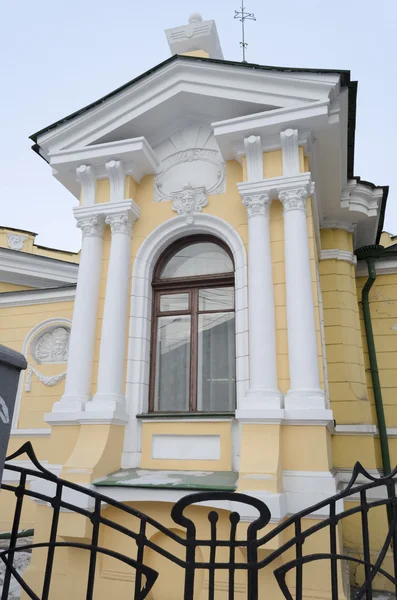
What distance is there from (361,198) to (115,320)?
4240mm

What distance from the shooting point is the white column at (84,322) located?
537cm

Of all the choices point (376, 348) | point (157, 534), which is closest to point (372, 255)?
point (376, 348)

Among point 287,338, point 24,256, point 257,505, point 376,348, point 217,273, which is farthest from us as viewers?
point 24,256

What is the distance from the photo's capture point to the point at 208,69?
576cm

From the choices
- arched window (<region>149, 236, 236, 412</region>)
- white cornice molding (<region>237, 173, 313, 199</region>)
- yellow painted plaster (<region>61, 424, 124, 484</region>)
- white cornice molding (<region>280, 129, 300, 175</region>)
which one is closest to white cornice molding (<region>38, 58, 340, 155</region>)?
white cornice molding (<region>280, 129, 300, 175</region>)

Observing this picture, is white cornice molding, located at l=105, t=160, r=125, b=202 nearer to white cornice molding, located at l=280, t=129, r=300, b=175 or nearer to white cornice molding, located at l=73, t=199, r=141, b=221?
white cornice molding, located at l=73, t=199, r=141, b=221

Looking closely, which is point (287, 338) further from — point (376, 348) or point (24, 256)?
point (24, 256)

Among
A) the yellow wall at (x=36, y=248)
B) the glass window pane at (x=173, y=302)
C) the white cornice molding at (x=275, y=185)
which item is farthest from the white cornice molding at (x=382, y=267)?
the yellow wall at (x=36, y=248)

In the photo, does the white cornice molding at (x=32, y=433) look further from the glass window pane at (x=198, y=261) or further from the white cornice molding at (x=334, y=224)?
the white cornice molding at (x=334, y=224)

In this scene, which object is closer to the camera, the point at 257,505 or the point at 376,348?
the point at 257,505

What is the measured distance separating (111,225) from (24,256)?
15.4 feet

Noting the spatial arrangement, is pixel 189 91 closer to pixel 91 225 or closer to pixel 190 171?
pixel 190 171

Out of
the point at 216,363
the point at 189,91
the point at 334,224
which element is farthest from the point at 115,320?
the point at 334,224

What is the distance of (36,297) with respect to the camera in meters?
8.09
